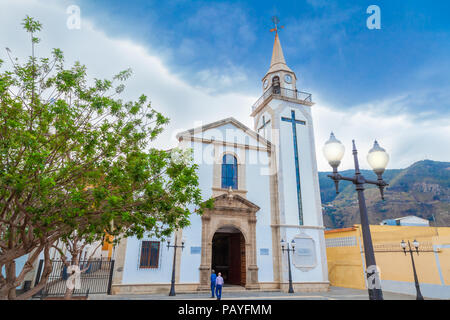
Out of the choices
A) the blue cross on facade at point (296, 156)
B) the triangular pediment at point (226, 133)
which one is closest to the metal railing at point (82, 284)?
the triangular pediment at point (226, 133)

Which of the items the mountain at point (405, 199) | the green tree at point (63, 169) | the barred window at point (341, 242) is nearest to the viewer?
the green tree at point (63, 169)

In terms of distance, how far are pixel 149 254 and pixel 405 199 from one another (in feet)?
325

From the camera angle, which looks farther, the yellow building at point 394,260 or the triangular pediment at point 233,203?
the triangular pediment at point 233,203

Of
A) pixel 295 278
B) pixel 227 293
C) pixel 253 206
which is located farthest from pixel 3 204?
pixel 295 278

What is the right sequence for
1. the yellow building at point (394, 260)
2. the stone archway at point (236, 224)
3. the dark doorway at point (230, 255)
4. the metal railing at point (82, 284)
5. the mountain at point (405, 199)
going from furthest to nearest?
1. the mountain at point (405, 199)
2. the dark doorway at point (230, 255)
3. the stone archway at point (236, 224)
4. the yellow building at point (394, 260)
5. the metal railing at point (82, 284)

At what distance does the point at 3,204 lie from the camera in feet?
17.2

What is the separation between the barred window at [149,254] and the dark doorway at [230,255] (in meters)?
5.26

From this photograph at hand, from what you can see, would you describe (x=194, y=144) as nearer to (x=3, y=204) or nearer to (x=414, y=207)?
(x=3, y=204)

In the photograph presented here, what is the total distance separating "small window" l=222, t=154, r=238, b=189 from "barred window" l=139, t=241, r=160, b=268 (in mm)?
5910

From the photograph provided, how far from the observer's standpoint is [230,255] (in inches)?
765

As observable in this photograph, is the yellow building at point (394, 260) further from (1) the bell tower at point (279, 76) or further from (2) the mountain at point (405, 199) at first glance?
(2) the mountain at point (405, 199)

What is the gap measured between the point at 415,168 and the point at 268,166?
403 ft

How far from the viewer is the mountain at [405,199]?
80.5 m

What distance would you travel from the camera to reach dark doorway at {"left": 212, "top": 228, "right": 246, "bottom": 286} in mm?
17562
